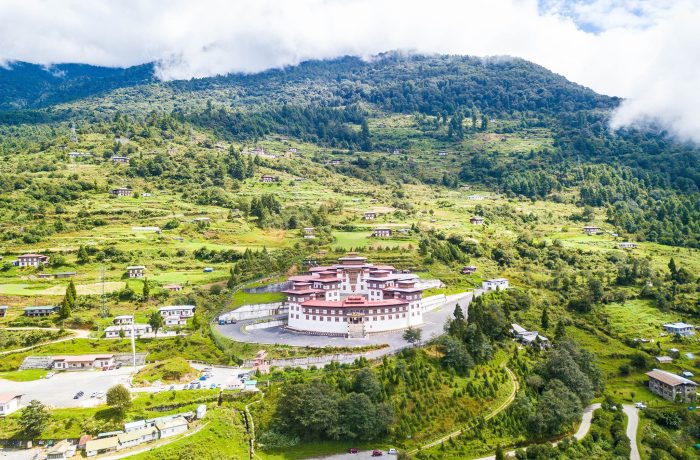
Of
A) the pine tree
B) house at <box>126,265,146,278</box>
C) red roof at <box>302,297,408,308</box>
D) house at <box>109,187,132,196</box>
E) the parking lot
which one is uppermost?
house at <box>109,187,132,196</box>

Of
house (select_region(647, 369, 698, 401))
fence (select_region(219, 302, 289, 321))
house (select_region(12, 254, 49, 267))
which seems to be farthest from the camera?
house (select_region(12, 254, 49, 267))

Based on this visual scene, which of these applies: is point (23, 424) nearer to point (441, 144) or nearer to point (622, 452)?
point (622, 452)

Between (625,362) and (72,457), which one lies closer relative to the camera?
(72,457)

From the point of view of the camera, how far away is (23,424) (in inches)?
1559

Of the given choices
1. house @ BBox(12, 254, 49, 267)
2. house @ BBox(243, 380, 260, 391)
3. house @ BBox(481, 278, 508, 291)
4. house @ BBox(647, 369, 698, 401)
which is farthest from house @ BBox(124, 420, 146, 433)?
house @ BBox(647, 369, 698, 401)

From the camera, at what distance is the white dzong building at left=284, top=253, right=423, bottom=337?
190 feet

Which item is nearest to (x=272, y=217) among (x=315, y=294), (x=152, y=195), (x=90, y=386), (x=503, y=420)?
(x=152, y=195)

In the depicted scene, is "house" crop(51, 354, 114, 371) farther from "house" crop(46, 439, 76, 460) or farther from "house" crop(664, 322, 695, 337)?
"house" crop(664, 322, 695, 337)

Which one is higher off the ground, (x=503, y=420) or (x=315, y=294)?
(x=315, y=294)

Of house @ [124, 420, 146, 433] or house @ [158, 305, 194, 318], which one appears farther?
house @ [158, 305, 194, 318]

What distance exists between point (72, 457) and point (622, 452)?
40.0 m


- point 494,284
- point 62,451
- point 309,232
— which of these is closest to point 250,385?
point 62,451

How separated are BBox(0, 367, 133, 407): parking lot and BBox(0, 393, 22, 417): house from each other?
29.8 inches

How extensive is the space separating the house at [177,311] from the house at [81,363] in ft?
31.8
